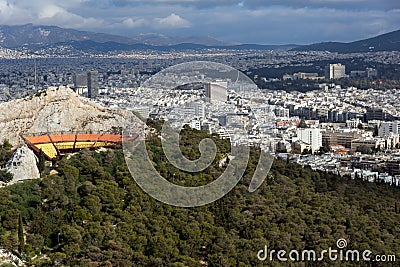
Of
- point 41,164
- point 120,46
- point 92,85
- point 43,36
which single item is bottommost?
point 92,85

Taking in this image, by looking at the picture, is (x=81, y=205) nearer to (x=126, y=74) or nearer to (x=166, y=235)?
(x=166, y=235)

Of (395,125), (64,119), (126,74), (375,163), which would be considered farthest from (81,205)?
(126,74)

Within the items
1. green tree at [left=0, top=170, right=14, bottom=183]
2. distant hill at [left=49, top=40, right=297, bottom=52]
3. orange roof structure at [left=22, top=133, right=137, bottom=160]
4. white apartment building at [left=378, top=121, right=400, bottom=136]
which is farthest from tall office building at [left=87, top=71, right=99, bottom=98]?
distant hill at [left=49, top=40, right=297, bottom=52]

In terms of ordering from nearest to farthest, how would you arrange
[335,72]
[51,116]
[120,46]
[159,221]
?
1. [159,221]
2. [51,116]
3. [335,72]
4. [120,46]

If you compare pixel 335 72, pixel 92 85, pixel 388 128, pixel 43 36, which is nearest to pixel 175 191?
pixel 388 128

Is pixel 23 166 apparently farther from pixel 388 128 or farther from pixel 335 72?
pixel 335 72

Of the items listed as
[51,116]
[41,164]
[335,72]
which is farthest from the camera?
[335,72]
